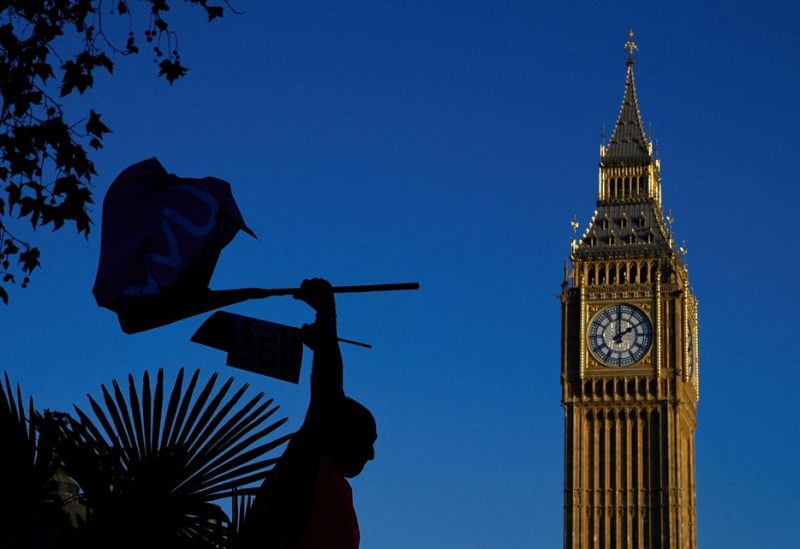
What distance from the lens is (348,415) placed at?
Answer: 6.52 metres

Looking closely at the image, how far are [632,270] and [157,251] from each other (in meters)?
70.4

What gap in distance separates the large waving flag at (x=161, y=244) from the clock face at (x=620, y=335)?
68616mm

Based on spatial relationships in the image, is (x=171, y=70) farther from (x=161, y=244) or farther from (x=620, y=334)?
(x=620, y=334)

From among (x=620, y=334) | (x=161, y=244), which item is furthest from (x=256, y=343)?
(x=620, y=334)

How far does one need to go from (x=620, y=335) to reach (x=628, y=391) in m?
2.93

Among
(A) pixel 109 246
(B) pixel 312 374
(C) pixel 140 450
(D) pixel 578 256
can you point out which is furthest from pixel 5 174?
(D) pixel 578 256

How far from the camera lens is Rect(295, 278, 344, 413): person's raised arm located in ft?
21.5

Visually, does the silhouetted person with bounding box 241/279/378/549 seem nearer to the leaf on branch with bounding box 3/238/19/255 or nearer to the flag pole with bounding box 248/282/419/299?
the flag pole with bounding box 248/282/419/299

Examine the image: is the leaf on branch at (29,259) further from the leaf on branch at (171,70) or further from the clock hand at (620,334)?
the clock hand at (620,334)

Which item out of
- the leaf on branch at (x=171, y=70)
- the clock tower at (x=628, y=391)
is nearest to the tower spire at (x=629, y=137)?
the clock tower at (x=628, y=391)

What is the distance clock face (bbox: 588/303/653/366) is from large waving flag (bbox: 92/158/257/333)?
68616 mm

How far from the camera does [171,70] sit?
552 inches

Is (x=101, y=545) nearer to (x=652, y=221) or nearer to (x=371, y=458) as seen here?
(x=371, y=458)

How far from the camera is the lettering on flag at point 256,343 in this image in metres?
6.71
